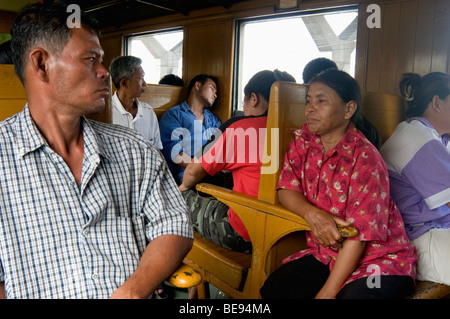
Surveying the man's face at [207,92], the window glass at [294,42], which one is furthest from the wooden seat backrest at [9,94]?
the window glass at [294,42]

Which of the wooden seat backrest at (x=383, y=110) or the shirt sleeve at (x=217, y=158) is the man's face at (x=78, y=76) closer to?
the shirt sleeve at (x=217, y=158)

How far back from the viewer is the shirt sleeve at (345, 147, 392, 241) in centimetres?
150

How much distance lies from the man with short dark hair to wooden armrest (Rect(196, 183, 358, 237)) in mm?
581

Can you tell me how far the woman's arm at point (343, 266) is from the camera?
1524 mm

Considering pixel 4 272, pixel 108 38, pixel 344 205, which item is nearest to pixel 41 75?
pixel 4 272

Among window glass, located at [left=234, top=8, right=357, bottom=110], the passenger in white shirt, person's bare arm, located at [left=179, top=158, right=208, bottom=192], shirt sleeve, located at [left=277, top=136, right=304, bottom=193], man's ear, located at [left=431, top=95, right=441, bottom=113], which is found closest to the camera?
shirt sleeve, located at [left=277, top=136, right=304, bottom=193]

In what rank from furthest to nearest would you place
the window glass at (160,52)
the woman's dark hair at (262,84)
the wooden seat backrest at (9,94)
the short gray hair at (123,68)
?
the window glass at (160,52) → the short gray hair at (123,68) → the woman's dark hair at (262,84) → the wooden seat backrest at (9,94)

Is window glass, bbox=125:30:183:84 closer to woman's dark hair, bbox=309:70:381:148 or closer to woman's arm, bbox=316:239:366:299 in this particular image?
woman's dark hair, bbox=309:70:381:148

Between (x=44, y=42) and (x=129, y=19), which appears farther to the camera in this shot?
(x=129, y=19)

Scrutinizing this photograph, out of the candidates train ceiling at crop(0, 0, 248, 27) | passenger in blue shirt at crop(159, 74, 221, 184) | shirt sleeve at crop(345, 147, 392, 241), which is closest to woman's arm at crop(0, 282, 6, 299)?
shirt sleeve at crop(345, 147, 392, 241)

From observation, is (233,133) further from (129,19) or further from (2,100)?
(129,19)

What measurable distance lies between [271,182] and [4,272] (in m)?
1.17

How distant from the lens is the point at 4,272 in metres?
1.08

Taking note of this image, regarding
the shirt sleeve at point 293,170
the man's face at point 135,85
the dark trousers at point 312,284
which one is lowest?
the dark trousers at point 312,284
